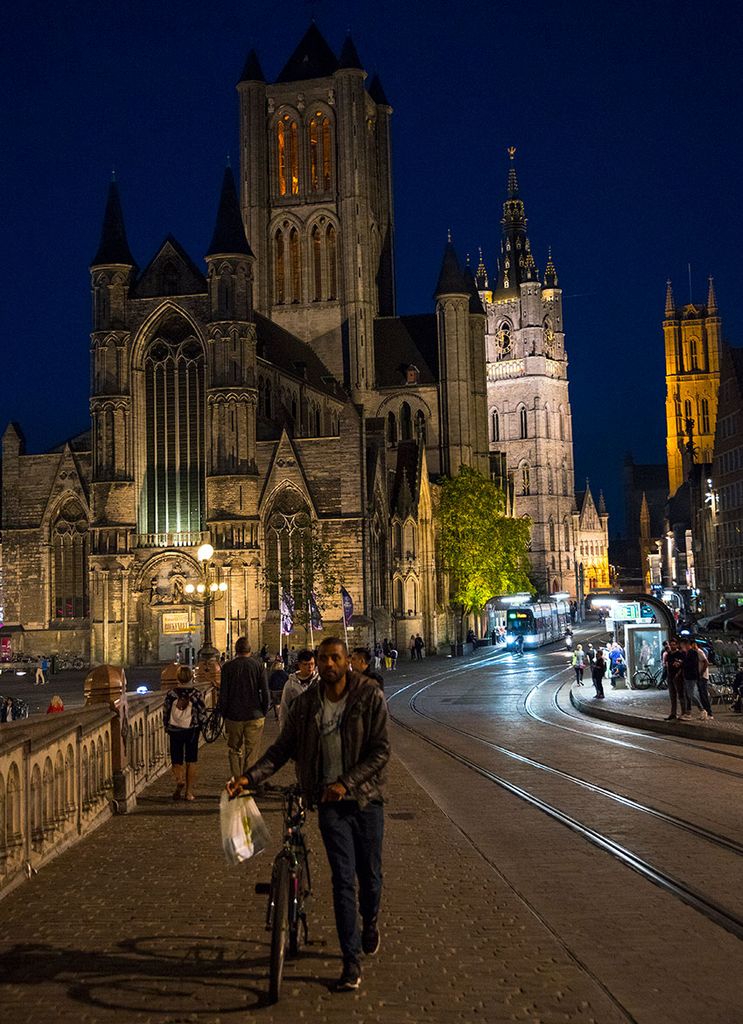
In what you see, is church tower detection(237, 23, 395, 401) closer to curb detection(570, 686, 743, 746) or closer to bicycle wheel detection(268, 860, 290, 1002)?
curb detection(570, 686, 743, 746)

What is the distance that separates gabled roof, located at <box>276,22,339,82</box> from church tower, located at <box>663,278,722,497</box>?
82.9 m

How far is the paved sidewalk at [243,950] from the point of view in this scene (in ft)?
19.7

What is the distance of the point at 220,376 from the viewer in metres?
56.7

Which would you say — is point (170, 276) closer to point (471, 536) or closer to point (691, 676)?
point (471, 536)

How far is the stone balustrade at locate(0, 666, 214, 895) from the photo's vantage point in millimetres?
8859

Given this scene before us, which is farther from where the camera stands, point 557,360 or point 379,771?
point 557,360

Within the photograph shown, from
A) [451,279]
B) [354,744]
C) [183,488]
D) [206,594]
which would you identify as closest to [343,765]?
[354,744]

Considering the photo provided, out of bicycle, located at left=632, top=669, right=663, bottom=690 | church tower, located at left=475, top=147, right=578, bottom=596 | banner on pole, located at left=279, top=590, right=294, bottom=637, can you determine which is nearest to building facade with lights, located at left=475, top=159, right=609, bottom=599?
church tower, located at left=475, top=147, right=578, bottom=596

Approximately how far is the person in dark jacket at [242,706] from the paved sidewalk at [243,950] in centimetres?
244

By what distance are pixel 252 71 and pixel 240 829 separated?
254ft

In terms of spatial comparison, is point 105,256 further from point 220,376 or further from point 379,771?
point 379,771

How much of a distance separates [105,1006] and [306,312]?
240 feet

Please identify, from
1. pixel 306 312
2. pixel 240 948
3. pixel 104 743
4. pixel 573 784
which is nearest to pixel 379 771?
pixel 240 948

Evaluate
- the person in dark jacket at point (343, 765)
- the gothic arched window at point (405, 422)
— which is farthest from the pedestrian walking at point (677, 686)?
the gothic arched window at point (405, 422)
